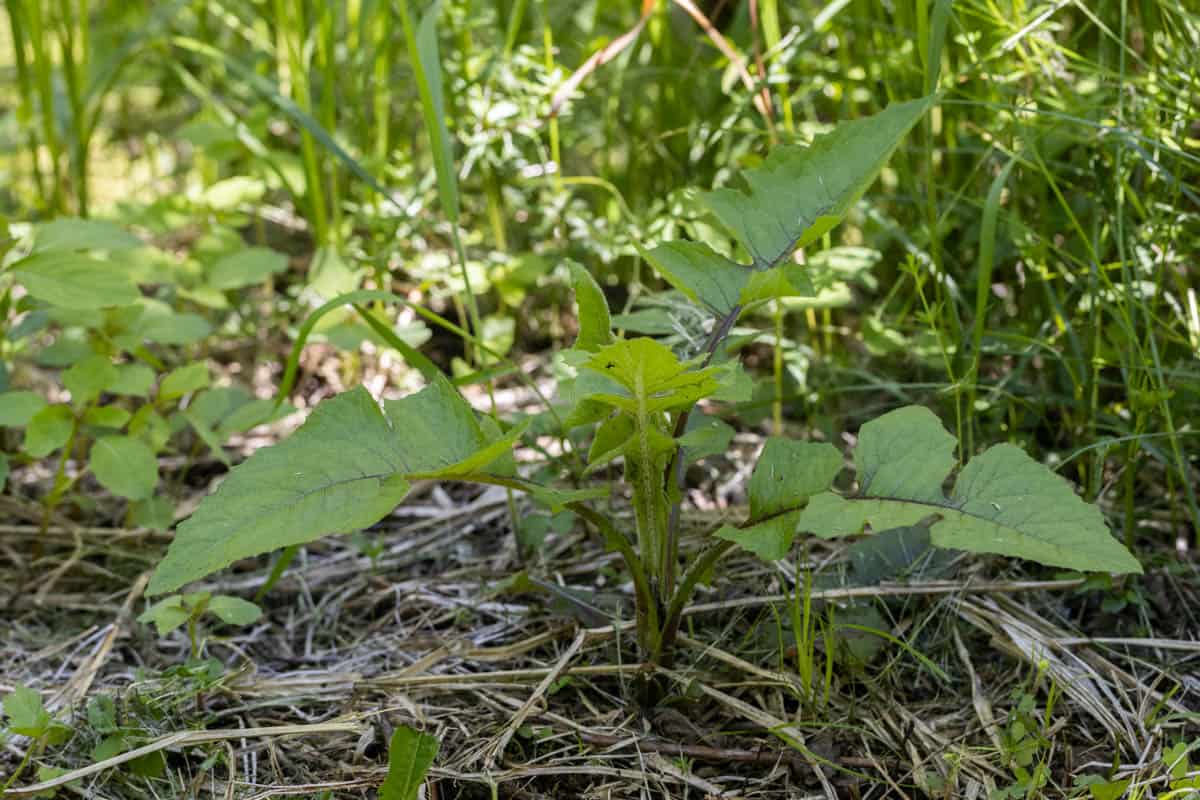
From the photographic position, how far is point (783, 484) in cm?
127

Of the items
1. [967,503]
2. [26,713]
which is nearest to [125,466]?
[26,713]

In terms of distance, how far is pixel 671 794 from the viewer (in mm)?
1246

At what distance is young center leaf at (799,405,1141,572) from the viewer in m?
1.07

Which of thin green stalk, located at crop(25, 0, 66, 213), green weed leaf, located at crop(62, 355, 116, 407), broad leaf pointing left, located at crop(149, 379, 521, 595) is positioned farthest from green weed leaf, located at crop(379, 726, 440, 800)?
thin green stalk, located at crop(25, 0, 66, 213)

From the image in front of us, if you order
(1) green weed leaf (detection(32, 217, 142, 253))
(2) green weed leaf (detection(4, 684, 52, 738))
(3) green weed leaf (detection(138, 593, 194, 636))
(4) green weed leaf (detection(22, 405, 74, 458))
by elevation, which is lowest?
(2) green weed leaf (detection(4, 684, 52, 738))

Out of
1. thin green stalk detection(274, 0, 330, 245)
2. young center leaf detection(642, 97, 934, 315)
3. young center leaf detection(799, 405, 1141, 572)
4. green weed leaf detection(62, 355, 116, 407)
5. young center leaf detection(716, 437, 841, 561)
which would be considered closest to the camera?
young center leaf detection(799, 405, 1141, 572)

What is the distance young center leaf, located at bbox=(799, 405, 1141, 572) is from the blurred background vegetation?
10.1 inches

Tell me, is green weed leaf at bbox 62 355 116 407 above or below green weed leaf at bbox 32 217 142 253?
below

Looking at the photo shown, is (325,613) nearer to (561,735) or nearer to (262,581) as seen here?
(262,581)

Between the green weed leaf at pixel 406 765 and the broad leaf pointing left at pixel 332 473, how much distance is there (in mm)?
232

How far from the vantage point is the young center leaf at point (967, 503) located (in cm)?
107

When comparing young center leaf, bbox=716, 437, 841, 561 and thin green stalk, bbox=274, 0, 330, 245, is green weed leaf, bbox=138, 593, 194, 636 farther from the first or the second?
thin green stalk, bbox=274, 0, 330, 245

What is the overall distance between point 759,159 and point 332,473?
0.95 m

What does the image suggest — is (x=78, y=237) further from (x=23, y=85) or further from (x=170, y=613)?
(x=23, y=85)
